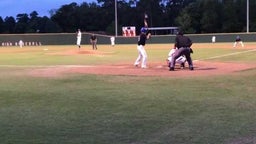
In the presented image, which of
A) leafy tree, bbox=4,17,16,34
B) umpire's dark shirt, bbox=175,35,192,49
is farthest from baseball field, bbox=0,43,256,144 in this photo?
leafy tree, bbox=4,17,16,34

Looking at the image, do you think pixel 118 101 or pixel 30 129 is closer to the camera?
pixel 30 129

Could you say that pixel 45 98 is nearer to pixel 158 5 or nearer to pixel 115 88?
pixel 115 88

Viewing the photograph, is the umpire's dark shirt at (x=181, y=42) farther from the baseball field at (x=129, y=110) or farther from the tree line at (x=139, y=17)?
the tree line at (x=139, y=17)

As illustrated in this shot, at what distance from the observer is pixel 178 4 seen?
142 m

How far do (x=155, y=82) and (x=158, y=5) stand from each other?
131 m

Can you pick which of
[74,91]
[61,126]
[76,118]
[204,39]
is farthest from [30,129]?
[204,39]

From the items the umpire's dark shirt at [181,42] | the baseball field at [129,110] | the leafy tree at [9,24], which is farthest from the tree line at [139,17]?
the baseball field at [129,110]

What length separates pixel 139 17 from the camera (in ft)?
467

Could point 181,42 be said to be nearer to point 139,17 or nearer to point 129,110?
point 129,110

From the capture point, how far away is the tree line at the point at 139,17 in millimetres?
111562

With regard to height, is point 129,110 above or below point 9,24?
below

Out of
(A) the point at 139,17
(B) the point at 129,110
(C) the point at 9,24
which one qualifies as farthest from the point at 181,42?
(A) the point at 139,17

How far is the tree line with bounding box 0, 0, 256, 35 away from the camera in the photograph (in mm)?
111562

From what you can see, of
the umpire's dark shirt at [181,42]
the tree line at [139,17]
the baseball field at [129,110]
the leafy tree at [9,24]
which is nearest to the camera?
the baseball field at [129,110]
